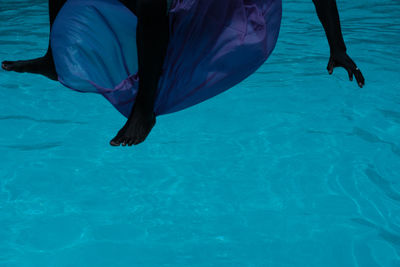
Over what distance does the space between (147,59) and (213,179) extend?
0.89 m

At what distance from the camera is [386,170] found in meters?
2.54

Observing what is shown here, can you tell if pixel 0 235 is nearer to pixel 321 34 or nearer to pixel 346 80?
pixel 346 80

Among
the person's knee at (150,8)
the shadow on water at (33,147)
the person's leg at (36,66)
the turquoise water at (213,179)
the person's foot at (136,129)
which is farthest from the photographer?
the shadow on water at (33,147)

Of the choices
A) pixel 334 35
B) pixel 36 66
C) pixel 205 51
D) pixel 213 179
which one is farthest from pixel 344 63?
pixel 36 66

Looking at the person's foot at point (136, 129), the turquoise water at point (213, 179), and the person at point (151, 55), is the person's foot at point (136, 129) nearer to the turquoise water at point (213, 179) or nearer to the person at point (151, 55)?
the person at point (151, 55)

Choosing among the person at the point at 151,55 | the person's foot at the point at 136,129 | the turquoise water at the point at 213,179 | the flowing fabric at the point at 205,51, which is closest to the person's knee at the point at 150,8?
the person at the point at 151,55

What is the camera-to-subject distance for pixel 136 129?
1865 millimetres

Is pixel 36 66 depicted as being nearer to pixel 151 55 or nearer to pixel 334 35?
pixel 151 55

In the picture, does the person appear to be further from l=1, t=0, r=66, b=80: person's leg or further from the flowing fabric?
l=1, t=0, r=66, b=80: person's leg

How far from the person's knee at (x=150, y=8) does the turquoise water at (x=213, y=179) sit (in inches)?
34.9

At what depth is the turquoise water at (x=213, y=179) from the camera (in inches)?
81.0

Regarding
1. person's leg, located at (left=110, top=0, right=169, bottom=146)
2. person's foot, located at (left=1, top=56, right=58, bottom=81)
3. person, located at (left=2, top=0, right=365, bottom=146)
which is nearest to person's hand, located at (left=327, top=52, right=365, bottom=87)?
person, located at (left=2, top=0, right=365, bottom=146)

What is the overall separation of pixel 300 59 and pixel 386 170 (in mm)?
1833

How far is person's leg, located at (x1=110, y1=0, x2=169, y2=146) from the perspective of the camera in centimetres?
170
